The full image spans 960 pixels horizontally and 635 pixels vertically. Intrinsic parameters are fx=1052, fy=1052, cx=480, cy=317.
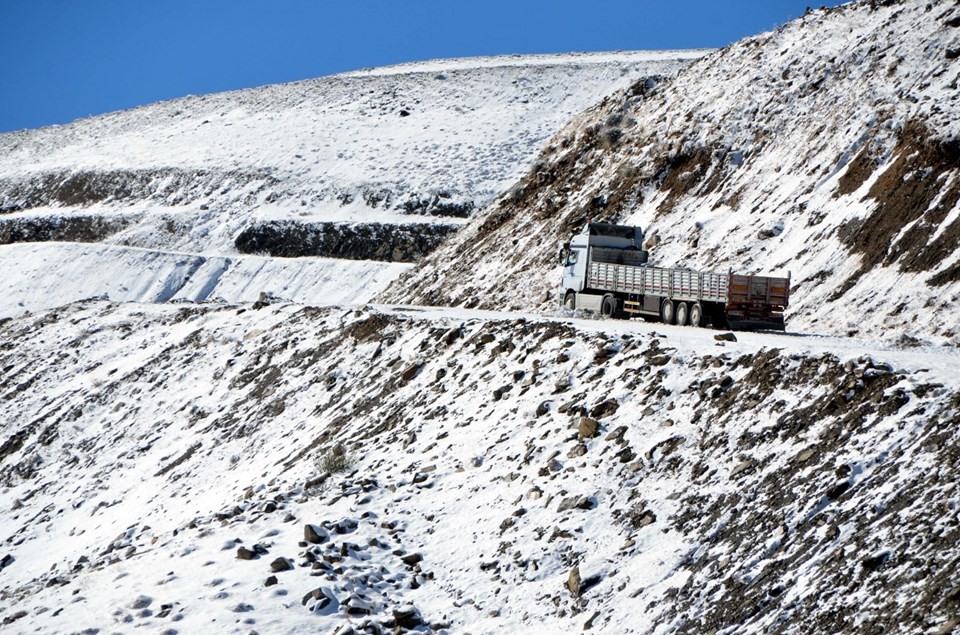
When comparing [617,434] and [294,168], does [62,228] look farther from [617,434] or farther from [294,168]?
[617,434]

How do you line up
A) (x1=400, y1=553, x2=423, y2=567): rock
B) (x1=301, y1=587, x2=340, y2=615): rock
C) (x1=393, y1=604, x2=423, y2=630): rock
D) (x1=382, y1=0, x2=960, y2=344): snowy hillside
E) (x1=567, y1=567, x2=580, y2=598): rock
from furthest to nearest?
(x1=382, y1=0, x2=960, y2=344): snowy hillside, (x1=400, y1=553, x2=423, y2=567): rock, (x1=301, y1=587, x2=340, y2=615): rock, (x1=393, y1=604, x2=423, y2=630): rock, (x1=567, y1=567, x2=580, y2=598): rock

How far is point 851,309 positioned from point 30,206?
248ft

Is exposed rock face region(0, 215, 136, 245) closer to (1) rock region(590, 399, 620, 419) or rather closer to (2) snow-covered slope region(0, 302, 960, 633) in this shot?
(2) snow-covered slope region(0, 302, 960, 633)

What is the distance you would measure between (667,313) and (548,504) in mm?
13844

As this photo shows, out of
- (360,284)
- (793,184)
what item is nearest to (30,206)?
(360,284)

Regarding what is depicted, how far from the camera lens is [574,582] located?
13.5 metres

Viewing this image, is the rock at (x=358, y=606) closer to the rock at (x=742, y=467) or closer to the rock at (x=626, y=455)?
the rock at (x=626, y=455)

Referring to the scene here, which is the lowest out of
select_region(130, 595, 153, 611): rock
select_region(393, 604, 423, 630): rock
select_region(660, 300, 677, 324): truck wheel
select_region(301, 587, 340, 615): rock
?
select_region(130, 595, 153, 611): rock

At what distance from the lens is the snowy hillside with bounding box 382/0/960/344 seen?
94.3 ft

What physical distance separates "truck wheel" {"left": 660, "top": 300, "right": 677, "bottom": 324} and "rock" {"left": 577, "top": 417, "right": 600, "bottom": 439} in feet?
38.9

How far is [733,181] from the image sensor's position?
134 feet

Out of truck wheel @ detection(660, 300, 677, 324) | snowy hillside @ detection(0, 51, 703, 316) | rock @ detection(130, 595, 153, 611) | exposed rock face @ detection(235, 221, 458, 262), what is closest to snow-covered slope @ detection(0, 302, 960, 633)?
rock @ detection(130, 595, 153, 611)

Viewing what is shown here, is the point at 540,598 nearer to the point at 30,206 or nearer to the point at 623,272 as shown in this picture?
the point at 623,272

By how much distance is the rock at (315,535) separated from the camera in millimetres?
15547
